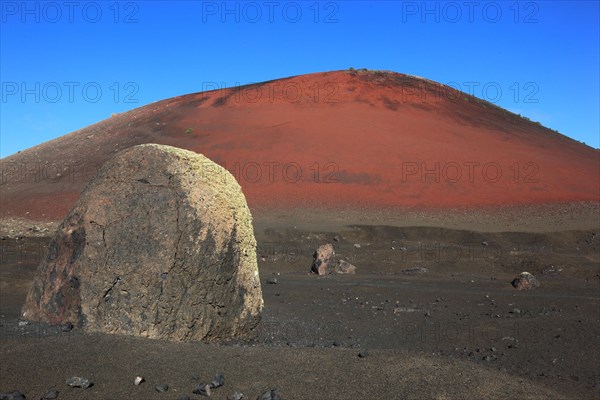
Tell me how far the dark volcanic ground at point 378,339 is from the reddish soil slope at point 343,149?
874 centimetres

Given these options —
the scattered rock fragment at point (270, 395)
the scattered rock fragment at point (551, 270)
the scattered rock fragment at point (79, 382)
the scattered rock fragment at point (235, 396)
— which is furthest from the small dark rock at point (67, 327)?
the scattered rock fragment at point (551, 270)

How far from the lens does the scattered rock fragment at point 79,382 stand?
4012mm

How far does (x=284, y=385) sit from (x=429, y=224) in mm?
15563

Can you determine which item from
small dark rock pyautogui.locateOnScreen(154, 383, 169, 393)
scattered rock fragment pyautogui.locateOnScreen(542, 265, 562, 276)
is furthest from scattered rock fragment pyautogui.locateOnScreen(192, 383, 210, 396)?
scattered rock fragment pyautogui.locateOnScreen(542, 265, 562, 276)

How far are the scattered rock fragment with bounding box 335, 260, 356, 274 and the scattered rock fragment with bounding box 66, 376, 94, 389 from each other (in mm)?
8634

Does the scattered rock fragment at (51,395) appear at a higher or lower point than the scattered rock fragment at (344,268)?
lower

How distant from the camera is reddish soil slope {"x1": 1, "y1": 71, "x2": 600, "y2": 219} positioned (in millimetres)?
23656

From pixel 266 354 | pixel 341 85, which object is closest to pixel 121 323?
pixel 266 354

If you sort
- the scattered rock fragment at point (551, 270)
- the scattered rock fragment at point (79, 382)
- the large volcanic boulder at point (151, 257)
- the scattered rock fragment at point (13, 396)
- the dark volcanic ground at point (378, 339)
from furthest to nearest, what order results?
the scattered rock fragment at point (551, 270)
the large volcanic boulder at point (151, 257)
the dark volcanic ground at point (378, 339)
the scattered rock fragment at point (79, 382)
the scattered rock fragment at point (13, 396)

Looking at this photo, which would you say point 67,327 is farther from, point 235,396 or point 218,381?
point 235,396

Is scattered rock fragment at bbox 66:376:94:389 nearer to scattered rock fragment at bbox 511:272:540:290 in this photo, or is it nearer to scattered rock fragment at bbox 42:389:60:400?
scattered rock fragment at bbox 42:389:60:400

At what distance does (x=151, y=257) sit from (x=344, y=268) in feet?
24.3

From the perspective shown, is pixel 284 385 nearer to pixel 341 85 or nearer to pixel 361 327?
pixel 361 327

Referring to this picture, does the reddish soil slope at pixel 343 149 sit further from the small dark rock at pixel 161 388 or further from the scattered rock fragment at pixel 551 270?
the small dark rock at pixel 161 388
